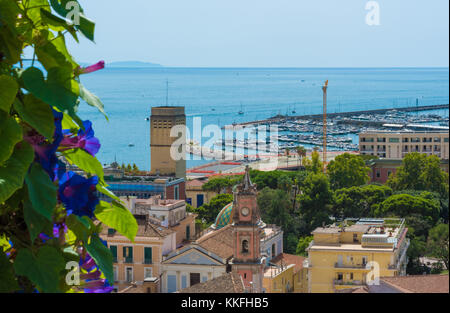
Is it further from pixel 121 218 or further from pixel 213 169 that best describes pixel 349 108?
pixel 121 218

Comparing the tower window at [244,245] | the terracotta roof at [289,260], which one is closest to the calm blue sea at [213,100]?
the terracotta roof at [289,260]

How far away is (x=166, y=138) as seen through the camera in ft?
99.0

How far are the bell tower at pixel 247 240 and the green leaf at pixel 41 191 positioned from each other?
39.2 ft

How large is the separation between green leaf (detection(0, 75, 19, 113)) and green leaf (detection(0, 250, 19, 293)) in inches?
4.8

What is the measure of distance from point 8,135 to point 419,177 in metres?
25.8

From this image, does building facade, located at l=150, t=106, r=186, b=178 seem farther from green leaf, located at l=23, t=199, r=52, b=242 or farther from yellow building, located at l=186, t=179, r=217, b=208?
green leaf, located at l=23, t=199, r=52, b=242

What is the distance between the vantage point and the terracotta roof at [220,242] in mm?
13820

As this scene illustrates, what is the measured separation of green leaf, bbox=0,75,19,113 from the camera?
2.03ft

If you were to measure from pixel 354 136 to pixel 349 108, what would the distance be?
8.99 m

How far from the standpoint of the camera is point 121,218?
0.77 metres

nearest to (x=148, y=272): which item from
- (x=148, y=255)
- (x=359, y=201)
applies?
(x=148, y=255)

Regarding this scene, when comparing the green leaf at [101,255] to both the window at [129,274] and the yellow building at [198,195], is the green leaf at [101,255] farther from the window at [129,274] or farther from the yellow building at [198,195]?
the yellow building at [198,195]

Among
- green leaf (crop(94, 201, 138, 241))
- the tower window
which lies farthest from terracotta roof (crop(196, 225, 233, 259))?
green leaf (crop(94, 201, 138, 241))

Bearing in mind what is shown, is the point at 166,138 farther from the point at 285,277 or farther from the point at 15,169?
the point at 15,169
